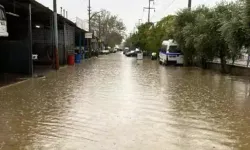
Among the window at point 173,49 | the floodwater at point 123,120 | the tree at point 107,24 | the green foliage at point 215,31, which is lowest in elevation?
the floodwater at point 123,120

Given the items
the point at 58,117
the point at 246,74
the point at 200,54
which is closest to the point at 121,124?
the point at 58,117

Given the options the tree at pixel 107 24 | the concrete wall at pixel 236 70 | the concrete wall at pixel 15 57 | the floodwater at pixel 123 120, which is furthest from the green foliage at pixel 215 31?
the tree at pixel 107 24

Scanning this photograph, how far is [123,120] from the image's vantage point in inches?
359

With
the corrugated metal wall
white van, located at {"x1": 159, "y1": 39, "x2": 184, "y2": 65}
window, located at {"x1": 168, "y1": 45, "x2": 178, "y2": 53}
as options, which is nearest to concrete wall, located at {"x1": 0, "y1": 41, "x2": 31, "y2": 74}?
the corrugated metal wall

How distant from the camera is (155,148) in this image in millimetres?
6699

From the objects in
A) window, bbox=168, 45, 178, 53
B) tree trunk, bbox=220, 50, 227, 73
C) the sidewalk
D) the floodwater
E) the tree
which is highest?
the tree

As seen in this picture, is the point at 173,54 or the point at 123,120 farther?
the point at 173,54

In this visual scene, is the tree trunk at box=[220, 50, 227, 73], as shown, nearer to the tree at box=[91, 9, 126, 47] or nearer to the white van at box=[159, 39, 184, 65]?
the white van at box=[159, 39, 184, 65]

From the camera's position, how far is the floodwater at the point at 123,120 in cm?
705

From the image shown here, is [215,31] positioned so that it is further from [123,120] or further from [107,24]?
[107,24]

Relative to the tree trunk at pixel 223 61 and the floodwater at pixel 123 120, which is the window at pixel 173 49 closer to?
the tree trunk at pixel 223 61

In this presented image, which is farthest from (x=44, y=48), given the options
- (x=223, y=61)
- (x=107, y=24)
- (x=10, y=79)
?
(x=107, y=24)

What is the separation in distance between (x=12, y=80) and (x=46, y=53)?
620 inches

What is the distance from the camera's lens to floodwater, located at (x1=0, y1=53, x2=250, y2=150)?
278 inches
